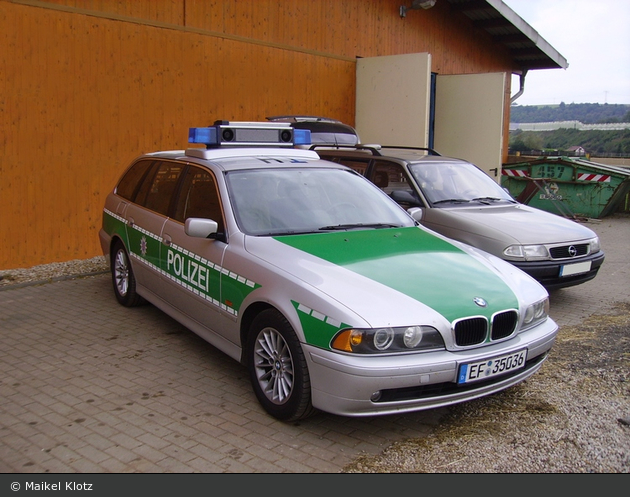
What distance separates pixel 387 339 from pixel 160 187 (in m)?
3.07

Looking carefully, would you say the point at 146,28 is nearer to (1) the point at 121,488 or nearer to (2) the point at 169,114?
(2) the point at 169,114

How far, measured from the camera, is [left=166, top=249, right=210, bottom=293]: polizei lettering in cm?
465

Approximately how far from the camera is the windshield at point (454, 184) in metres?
7.40

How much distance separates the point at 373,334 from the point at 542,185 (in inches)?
501

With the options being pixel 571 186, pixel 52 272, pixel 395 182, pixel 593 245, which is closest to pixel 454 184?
pixel 395 182

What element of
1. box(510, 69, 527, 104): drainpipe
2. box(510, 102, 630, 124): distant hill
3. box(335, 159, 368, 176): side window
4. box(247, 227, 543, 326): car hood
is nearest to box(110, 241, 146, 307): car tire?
box(247, 227, 543, 326): car hood

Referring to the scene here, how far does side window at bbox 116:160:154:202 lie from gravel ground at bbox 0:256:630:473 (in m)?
3.76

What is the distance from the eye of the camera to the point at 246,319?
4191mm

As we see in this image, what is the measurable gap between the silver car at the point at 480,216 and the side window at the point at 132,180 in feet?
8.85

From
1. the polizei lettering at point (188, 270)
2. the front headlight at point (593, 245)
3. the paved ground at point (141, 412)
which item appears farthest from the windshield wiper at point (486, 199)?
the polizei lettering at point (188, 270)

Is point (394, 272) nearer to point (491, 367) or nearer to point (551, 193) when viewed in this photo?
point (491, 367)

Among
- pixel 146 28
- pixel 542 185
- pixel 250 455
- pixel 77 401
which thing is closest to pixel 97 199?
pixel 146 28

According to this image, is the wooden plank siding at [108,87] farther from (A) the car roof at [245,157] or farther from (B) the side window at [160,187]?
(A) the car roof at [245,157]

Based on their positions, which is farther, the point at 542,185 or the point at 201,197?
the point at 542,185
